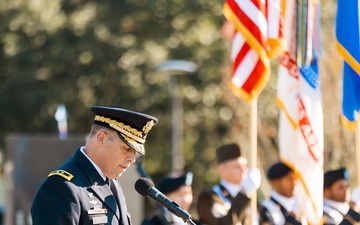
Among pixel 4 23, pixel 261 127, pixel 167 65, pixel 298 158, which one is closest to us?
pixel 298 158

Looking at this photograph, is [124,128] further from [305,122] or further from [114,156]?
[305,122]

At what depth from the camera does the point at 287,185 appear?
10266 millimetres

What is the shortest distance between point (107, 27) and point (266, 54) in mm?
13880

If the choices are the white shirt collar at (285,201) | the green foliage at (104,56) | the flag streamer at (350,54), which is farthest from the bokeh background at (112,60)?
the flag streamer at (350,54)

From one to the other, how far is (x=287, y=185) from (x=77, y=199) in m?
4.56

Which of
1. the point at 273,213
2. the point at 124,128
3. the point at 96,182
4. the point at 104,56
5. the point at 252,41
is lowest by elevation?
the point at 104,56

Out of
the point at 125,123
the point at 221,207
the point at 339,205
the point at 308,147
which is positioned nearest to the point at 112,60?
the point at 339,205

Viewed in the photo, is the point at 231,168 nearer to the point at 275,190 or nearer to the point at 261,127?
the point at 275,190

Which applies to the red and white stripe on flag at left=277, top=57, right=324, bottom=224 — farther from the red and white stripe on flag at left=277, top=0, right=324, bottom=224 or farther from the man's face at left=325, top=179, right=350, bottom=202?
the man's face at left=325, top=179, right=350, bottom=202

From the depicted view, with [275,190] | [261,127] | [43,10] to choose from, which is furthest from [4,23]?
[275,190]

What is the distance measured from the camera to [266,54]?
993 centimetres

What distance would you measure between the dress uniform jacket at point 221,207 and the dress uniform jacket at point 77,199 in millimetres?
3163

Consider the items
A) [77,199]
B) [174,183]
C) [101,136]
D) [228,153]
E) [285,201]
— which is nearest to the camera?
[77,199]

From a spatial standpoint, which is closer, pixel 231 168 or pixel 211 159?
pixel 231 168
